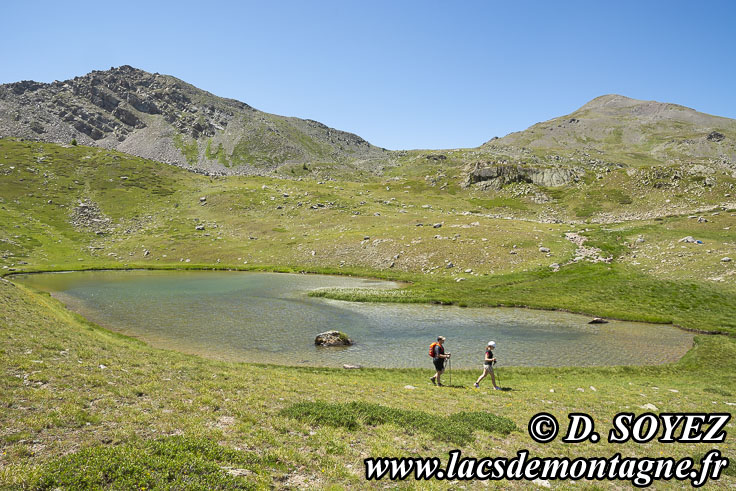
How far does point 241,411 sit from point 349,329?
83.3 ft

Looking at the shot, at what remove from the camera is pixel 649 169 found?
11938cm

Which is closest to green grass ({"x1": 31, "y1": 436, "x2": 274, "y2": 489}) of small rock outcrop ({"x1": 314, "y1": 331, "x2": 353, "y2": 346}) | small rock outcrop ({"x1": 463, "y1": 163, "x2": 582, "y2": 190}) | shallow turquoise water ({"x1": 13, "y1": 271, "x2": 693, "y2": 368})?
shallow turquoise water ({"x1": 13, "y1": 271, "x2": 693, "y2": 368})

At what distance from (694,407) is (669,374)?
362 inches

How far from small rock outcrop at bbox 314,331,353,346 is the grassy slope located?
6913 millimetres

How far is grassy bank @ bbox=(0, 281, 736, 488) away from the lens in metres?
10.4

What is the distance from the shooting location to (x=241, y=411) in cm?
1532

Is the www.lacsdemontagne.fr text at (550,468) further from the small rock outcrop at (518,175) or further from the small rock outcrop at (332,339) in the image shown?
the small rock outcrop at (518,175)

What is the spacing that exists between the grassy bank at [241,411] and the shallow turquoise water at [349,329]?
15.4ft

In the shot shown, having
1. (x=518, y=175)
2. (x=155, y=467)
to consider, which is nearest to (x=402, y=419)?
(x=155, y=467)

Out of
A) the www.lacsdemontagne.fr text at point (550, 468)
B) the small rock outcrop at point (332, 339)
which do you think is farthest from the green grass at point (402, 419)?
the small rock outcrop at point (332, 339)

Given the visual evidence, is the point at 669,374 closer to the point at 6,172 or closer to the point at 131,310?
the point at 131,310

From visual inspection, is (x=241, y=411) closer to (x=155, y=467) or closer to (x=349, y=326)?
(x=155, y=467)

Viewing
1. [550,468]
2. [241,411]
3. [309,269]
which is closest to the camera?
[550,468]

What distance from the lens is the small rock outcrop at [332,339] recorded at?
114ft
